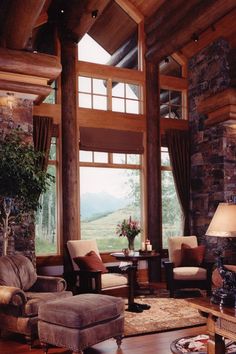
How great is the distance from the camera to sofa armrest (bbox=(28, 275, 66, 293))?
503 centimetres

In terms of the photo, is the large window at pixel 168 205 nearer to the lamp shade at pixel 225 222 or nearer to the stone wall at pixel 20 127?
the stone wall at pixel 20 127

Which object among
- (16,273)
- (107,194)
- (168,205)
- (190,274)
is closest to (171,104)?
(168,205)

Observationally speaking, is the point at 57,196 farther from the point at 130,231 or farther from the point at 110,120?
the point at 110,120

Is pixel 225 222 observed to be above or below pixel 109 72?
below

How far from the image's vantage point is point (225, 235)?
360 centimetres

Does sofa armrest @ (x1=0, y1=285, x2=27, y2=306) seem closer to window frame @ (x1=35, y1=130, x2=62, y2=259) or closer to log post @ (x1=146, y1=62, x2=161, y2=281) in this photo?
window frame @ (x1=35, y1=130, x2=62, y2=259)

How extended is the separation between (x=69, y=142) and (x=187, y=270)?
3169mm

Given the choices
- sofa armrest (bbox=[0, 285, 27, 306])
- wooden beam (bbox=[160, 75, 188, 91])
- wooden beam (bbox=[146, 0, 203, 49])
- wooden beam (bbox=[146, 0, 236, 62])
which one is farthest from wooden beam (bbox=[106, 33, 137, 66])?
sofa armrest (bbox=[0, 285, 27, 306])

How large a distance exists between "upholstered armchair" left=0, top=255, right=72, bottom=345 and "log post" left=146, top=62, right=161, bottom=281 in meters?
3.72

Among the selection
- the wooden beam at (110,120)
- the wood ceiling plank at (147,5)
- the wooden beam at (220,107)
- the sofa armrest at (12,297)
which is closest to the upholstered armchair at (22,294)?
the sofa armrest at (12,297)

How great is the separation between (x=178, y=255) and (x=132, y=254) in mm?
926

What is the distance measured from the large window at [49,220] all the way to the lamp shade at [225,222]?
4550mm

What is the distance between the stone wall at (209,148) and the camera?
8375 millimetres

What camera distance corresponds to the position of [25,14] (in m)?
5.16
